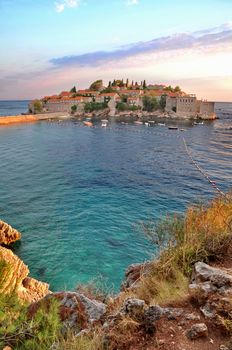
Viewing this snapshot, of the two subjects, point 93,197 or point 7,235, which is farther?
point 93,197

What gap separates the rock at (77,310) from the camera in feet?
20.9

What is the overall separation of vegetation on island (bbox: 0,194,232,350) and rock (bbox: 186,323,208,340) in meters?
0.34

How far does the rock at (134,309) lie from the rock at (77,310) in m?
1.44

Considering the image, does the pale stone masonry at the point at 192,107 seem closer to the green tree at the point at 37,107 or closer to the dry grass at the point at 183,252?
the green tree at the point at 37,107

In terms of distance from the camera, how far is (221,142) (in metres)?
62.8

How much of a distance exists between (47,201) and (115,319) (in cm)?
2211

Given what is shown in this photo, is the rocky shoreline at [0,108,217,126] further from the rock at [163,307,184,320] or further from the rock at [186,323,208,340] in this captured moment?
the rock at [186,323,208,340]

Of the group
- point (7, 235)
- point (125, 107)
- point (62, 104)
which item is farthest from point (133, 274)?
point (62, 104)

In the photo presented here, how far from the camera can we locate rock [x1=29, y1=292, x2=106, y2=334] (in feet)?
20.9

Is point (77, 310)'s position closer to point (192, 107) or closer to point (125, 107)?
Answer: point (192, 107)

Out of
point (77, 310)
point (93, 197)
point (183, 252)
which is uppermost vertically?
point (183, 252)

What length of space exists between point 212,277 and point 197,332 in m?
1.46

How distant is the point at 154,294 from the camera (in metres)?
6.41

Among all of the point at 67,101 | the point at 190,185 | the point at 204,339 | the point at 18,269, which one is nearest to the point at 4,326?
the point at 204,339
